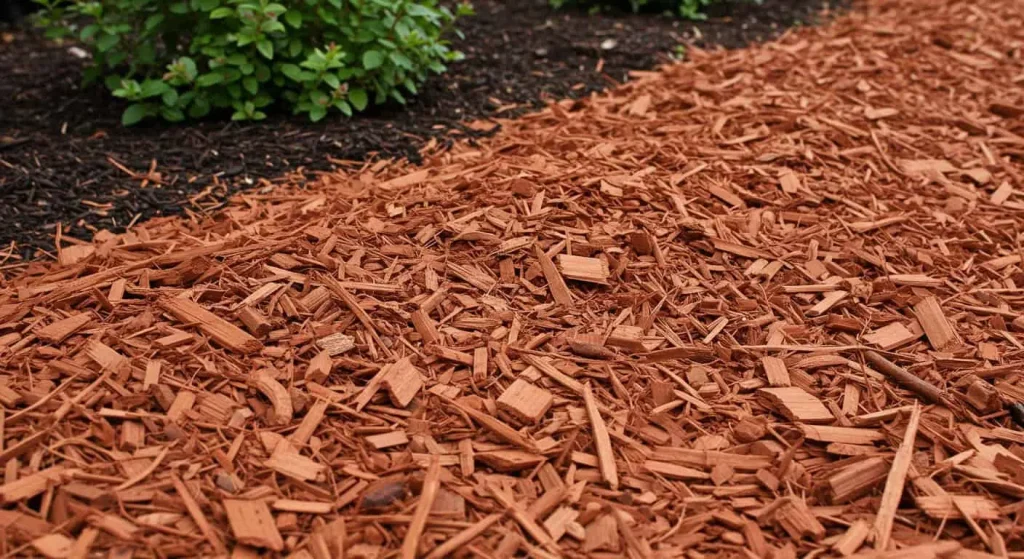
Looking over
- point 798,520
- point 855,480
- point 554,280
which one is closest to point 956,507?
point 855,480

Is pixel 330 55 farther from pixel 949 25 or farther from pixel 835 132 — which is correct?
pixel 949 25

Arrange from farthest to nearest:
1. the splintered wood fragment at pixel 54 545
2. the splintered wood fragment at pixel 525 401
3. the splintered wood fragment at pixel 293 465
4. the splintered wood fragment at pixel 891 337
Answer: the splintered wood fragment at pixel 891 337, the splintered wood fragment at pixel 525 401, the splintered wood fragment at pixel 293 465, the splintered wood fragment at pixel 54 545

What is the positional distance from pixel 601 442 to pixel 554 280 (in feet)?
2.61

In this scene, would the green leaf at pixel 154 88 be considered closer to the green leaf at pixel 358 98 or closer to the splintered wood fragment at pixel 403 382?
the green leaf at pixel 358 98

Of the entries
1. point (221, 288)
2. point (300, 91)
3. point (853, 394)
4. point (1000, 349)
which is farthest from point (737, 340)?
point (300, 91)

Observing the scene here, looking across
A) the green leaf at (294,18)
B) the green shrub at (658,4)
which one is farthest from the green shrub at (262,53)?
the green shrub at (658,4)

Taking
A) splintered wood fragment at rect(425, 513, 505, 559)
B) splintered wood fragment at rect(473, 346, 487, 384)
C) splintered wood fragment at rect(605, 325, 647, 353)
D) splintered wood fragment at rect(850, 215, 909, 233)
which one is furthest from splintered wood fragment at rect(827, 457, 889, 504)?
splintered wood fragment at rect(850, 215, 909, 233)

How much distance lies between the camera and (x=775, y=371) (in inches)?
105

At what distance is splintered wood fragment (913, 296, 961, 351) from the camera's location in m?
2.90

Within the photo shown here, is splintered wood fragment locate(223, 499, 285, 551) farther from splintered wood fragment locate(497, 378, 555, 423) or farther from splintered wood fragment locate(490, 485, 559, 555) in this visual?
splintered wood fragment locate(497, 378, 555, 423)

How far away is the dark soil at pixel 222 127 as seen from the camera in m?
3.88

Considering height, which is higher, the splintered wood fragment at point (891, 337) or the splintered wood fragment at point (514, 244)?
the splintered wood fragment at point (514, 244)

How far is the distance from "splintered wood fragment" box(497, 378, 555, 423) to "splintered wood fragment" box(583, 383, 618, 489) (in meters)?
0.11

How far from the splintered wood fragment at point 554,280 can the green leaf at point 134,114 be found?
258cm
